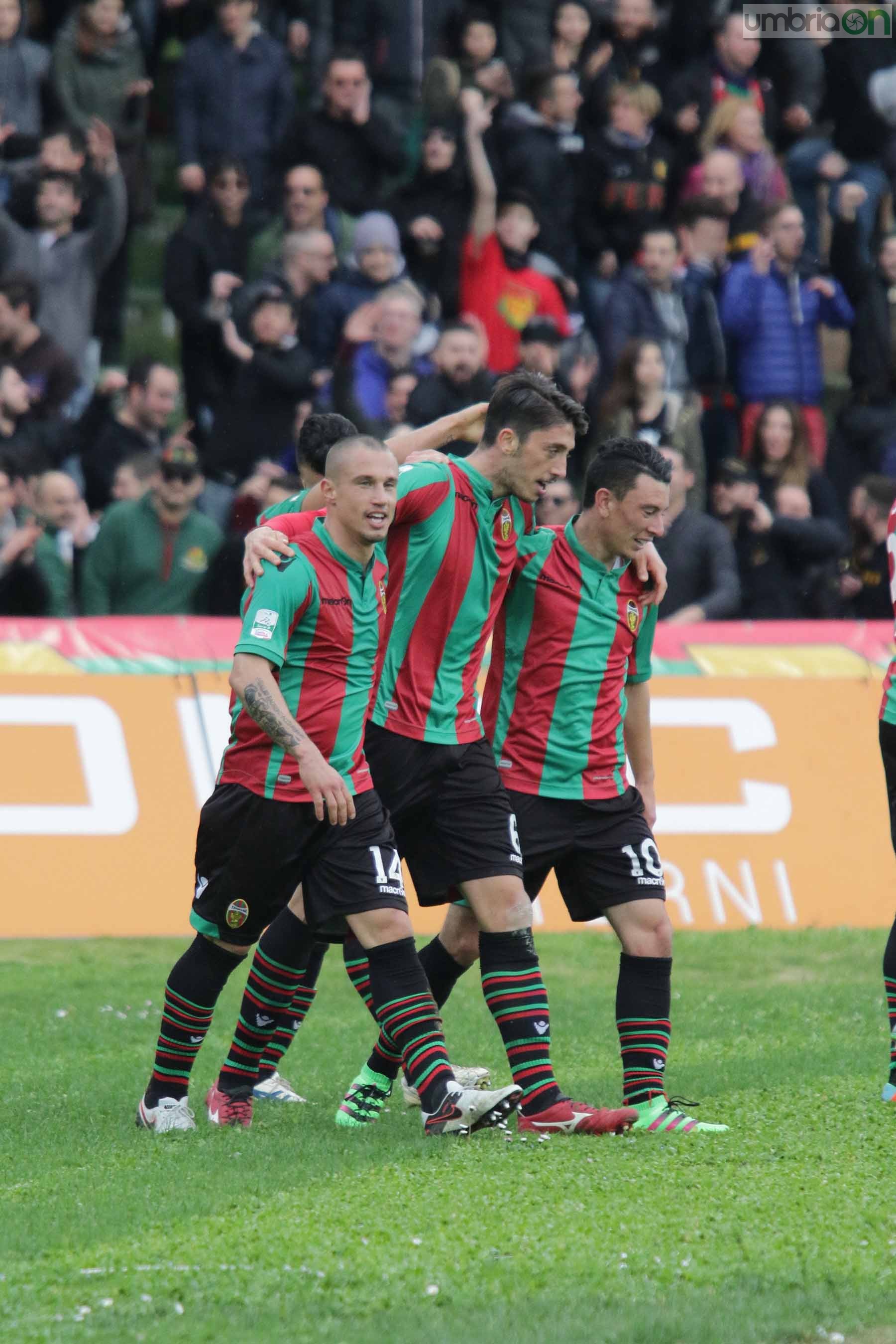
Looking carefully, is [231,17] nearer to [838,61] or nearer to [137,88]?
[137,88]

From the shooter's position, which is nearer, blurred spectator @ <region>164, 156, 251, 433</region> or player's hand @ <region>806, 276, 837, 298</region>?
blurred spectator @ <region>164, 156, 251, 433</region>

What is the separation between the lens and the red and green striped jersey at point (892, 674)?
253 inches

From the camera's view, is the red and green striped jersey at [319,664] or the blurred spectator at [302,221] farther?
the blurred spectator at [302,221]

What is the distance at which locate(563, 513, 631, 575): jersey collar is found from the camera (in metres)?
6.47

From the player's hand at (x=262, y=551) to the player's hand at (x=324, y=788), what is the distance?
0.59 m

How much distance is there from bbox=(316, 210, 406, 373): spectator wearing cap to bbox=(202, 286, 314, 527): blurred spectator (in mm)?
382

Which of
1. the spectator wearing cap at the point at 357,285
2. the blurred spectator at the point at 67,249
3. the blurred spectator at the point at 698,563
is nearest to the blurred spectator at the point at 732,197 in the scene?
the spectator wearing cap at the point at 357,285

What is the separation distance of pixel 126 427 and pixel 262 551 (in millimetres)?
6384

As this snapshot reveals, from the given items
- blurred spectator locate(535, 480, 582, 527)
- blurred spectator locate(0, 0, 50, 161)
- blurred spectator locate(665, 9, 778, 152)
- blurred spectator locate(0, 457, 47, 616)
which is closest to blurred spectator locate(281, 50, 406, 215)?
blurred spectator locate(0, 0, 50, 161)

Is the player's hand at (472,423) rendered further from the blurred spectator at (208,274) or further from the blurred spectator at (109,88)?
the blurred spectator at (109,88)

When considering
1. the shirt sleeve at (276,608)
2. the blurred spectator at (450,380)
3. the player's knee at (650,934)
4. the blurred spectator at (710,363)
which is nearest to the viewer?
the shirt sleeve at (276,608)

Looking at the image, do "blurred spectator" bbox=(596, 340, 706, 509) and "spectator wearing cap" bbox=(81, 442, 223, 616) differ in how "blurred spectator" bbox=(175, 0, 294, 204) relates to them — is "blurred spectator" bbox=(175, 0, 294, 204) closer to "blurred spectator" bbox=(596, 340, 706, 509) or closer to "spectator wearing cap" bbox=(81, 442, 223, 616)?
"blurred spectator" bbox=(596, 340, 706, 509)

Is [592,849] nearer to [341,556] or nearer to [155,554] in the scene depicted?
[341,556]

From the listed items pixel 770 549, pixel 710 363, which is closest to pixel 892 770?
pixel 770 549
